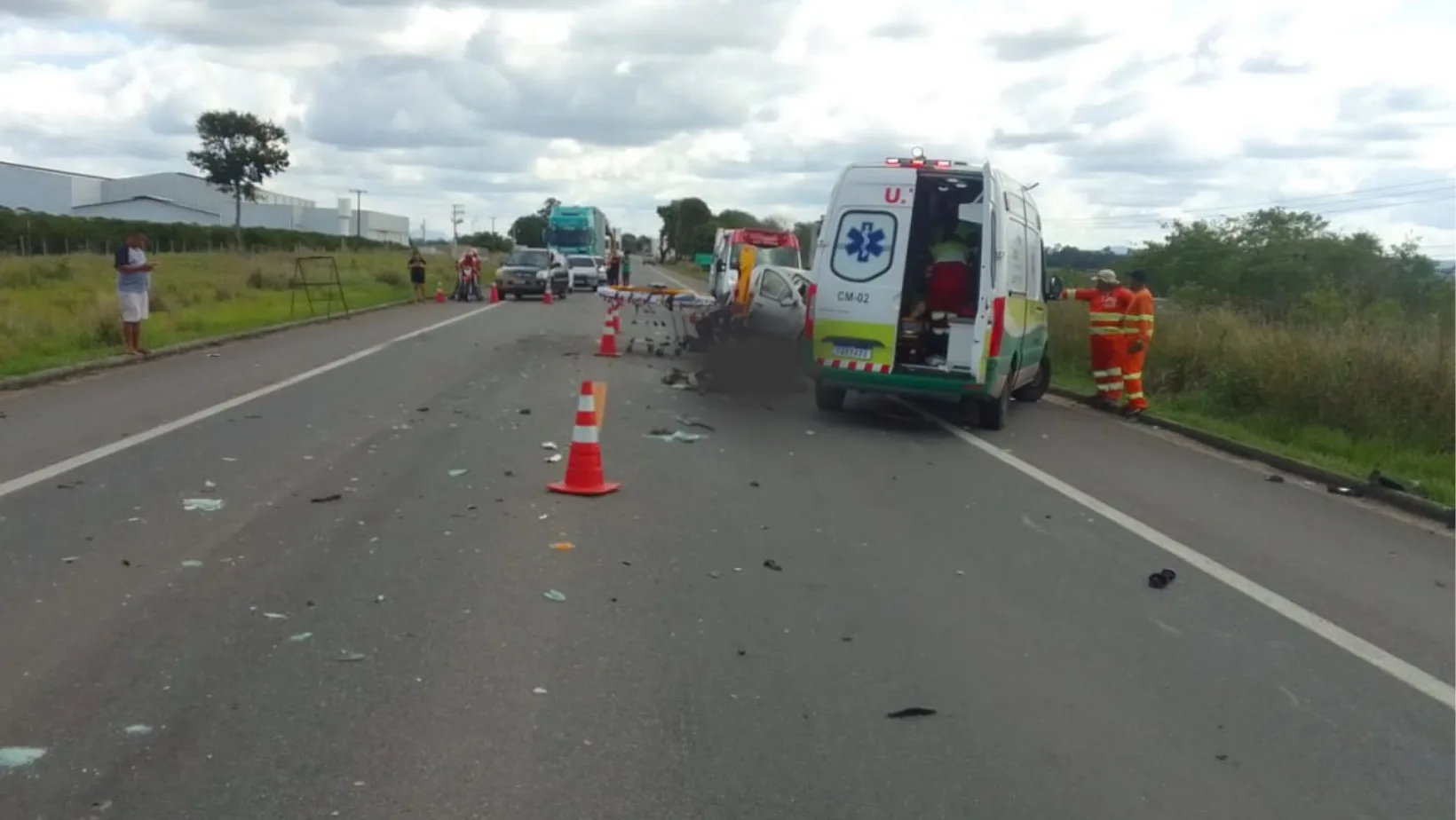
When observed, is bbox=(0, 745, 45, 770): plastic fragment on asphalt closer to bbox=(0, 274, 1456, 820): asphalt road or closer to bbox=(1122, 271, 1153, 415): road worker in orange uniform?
bbox=(0, 274, 1456, 820): asphalt road

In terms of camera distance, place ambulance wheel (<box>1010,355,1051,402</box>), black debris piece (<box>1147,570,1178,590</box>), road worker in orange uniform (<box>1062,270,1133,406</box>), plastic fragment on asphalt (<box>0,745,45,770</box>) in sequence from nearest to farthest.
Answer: plastic fragment on asphalt (<box>0,745,45,770</box>) → black debris piece (<box>1147,570,1178,590</box>) → road worker in orange uniform (<box>1062,270,1133,406</box>) → ambulance wheel (<box>1010,355,1051,402</box>)

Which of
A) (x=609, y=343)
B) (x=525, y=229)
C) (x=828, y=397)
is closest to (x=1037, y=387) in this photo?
(x=828, y=397)

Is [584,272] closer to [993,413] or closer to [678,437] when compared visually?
[993,413]

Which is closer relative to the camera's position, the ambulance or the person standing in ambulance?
the ambulance

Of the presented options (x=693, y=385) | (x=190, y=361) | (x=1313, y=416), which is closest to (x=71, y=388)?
(x=190, y=361)

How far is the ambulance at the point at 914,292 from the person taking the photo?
1393 cm

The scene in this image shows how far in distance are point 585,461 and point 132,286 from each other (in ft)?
41.0

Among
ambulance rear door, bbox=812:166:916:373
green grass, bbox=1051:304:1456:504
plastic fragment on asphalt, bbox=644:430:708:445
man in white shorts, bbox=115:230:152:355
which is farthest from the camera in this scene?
man in white shorts, bbox=115:230:152:355

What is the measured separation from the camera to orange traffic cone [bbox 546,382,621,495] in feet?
31.5

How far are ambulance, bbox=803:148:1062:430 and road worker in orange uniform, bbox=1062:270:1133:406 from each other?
244 centimetres

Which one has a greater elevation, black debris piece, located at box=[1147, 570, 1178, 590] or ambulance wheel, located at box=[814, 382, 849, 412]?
ambulance wheel, located at box=[814, 382, 849, 412]

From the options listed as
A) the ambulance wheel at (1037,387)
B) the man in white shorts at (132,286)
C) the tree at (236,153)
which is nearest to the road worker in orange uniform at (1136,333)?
the ambulance wheel at (1037,387)

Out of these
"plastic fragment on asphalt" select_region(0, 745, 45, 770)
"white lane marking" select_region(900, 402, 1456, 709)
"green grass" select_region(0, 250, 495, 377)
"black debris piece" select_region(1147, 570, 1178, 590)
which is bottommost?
"green grass" select_region(0, 250, 495, 377)

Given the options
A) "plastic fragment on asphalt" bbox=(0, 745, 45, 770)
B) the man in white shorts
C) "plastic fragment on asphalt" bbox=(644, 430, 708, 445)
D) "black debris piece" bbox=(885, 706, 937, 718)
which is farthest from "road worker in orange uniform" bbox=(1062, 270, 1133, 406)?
"plastic fragment on asphalt" bbox=(0, 745, 45, 770)
